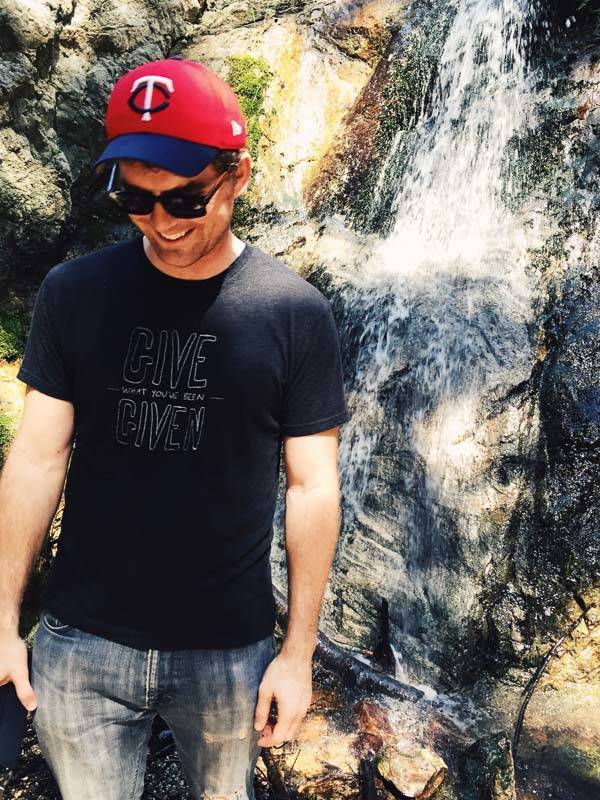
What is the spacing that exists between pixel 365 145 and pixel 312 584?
5.01 m

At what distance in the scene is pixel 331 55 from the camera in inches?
243

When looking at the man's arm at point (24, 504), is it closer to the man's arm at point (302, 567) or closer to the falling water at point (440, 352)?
the man's arm at point (302, 567)

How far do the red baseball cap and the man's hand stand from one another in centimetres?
102

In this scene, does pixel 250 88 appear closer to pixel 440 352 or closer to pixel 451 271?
pixel 451 271

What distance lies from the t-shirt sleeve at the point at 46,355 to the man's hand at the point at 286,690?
745 mm

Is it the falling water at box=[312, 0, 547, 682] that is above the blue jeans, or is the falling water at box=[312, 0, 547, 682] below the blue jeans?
above

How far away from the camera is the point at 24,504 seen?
5.03 feet

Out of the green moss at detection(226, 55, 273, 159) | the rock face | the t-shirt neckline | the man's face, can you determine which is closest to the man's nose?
the man's face

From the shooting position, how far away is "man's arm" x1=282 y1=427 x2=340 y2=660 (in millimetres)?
1513

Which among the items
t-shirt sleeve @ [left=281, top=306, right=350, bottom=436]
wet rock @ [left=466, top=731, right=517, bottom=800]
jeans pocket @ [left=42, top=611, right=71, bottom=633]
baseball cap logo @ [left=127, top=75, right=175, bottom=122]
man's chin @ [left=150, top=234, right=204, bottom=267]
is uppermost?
baseball cap logo @ [left=127, top=75, right=175, bottom=122]

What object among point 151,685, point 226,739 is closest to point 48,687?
point 151,685

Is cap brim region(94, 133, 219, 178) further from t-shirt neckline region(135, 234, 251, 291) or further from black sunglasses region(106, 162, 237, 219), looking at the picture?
t-shirt neckline region(135, 234, 251, 291)

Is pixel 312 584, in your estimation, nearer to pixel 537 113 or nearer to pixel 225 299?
pixel 225 299

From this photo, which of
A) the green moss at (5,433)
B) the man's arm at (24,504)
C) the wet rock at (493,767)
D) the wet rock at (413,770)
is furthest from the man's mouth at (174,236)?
the green moss at (5,433)
